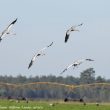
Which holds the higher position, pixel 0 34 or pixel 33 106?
pixel 0 34

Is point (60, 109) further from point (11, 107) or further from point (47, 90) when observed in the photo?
point (47, 90)

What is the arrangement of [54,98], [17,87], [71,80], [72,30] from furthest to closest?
[71,80], [17,87], [54,98], [72,30]

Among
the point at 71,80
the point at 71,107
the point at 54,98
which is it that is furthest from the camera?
the point at 71,80

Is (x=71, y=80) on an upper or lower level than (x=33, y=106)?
upper

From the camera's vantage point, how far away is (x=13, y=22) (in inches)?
1571

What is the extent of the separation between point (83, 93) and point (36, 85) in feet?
16.1

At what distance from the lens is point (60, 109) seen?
129 ft

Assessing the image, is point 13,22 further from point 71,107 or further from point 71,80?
point 71,80

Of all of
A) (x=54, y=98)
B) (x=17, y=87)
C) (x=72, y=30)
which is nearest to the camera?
(x=72, y=30)

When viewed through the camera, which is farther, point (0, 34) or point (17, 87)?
point (17, 87)

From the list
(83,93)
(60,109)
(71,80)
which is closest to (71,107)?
(60,109)

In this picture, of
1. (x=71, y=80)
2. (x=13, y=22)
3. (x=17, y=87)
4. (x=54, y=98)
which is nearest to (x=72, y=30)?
(x=13, y=22)

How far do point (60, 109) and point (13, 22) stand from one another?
5455 millimetres

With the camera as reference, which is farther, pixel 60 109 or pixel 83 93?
pixel 83 93
